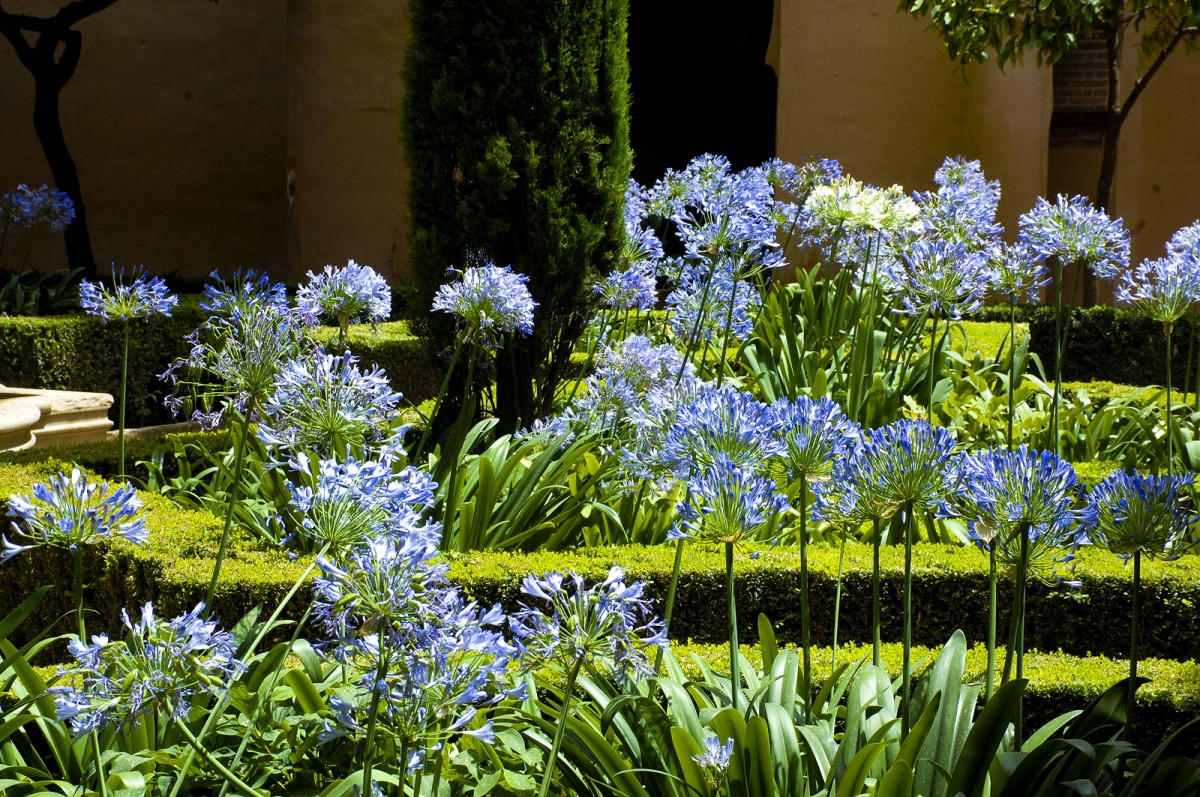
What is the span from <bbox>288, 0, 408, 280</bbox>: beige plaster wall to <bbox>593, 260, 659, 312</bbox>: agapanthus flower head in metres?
5.81

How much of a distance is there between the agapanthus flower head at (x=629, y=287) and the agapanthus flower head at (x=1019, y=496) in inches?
126

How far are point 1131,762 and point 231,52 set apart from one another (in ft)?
38.2

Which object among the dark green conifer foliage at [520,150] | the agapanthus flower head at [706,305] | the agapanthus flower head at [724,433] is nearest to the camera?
the agapanthus flower head at [724,433]

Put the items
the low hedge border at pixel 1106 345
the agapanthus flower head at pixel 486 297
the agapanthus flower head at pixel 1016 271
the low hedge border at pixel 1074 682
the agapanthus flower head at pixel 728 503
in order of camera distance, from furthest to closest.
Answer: the low hedge border at pixel 1106 345
the agapanthus flower head at pixel 1016 271
the agapanthus flower head at pixel 486 297
the low hedge border at pixel 1074 682
the agapanthus flower head at pixel 728 503

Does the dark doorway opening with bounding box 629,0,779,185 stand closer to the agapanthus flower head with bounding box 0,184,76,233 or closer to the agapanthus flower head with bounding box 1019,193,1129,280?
the agapanthus flower head with bounding box 0,184,76,233

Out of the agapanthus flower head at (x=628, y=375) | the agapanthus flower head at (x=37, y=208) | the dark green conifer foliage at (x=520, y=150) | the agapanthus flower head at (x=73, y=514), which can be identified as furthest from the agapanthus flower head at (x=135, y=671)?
the agapanthus flower head at (x=37, y=208)

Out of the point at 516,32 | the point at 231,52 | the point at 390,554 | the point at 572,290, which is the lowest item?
the point at 390,554

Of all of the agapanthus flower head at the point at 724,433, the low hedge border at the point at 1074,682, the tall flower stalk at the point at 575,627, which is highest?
the agapanthus flower head at the point at 724,433

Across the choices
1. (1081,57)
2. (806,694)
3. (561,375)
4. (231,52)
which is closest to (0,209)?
(231,52)

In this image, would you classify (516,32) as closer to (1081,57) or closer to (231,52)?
(231,52)

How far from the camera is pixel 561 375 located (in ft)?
17.8

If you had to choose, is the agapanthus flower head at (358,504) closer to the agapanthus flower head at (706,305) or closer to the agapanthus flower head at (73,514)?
the agapanthus flower head at (73,514)

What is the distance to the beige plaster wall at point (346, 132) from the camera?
1074 cm

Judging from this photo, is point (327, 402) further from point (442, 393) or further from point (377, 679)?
point (442, 393)
